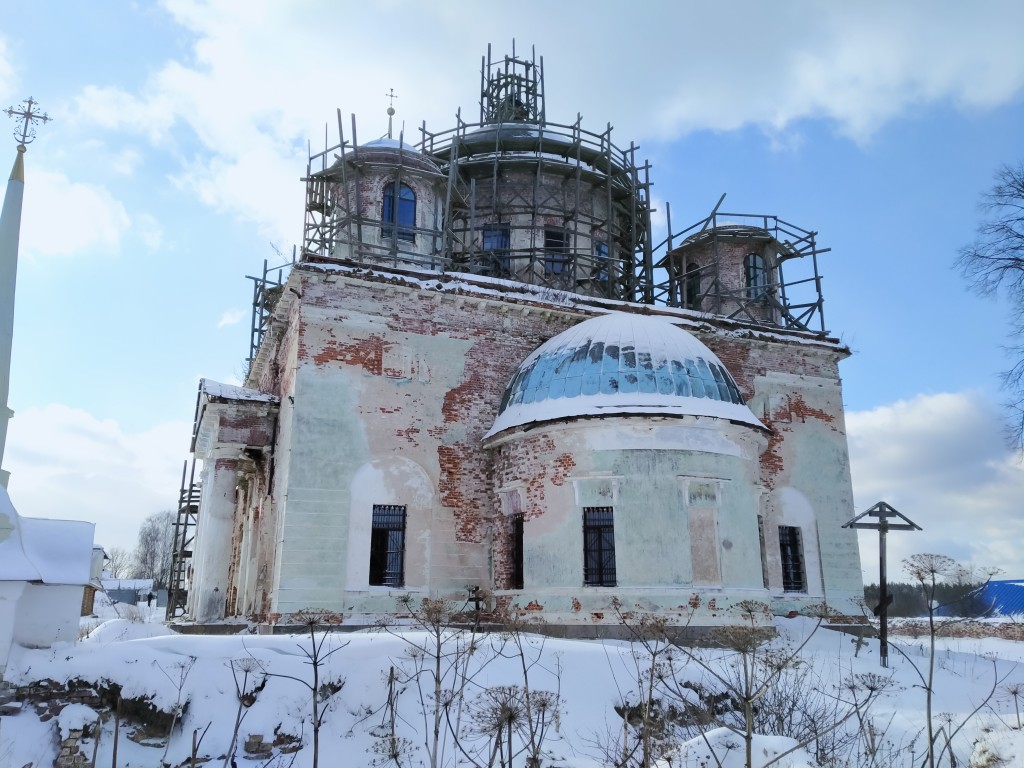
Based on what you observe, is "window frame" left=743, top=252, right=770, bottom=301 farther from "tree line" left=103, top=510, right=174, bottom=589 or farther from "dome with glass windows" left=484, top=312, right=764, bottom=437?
"tree line" left=103, top=510, right=174, bottom=589

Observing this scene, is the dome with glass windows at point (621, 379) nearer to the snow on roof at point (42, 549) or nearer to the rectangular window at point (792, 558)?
the rectangular window at point (792, 558)

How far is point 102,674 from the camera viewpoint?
8.71 meters

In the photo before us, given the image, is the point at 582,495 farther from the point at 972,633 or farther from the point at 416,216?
the point at 972,633

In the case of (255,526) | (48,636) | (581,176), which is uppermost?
(581,176)

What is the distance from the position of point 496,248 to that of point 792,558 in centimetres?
1021

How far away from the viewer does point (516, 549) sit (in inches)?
603

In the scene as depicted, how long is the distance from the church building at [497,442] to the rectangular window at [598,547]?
0.03 m

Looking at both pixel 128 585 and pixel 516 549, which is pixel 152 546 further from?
pixel 516 549

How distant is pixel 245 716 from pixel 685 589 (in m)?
7.40

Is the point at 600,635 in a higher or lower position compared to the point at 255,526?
lower

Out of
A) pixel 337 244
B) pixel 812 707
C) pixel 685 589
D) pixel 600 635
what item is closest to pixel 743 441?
pixel 685 589

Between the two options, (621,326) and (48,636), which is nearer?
(48,636)

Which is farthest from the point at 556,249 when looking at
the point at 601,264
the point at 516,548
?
the point at 516,548

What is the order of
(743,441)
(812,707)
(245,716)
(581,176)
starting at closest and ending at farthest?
1. (245,716)
2. (812,707)
3. (743,441)
4. (581,176)
